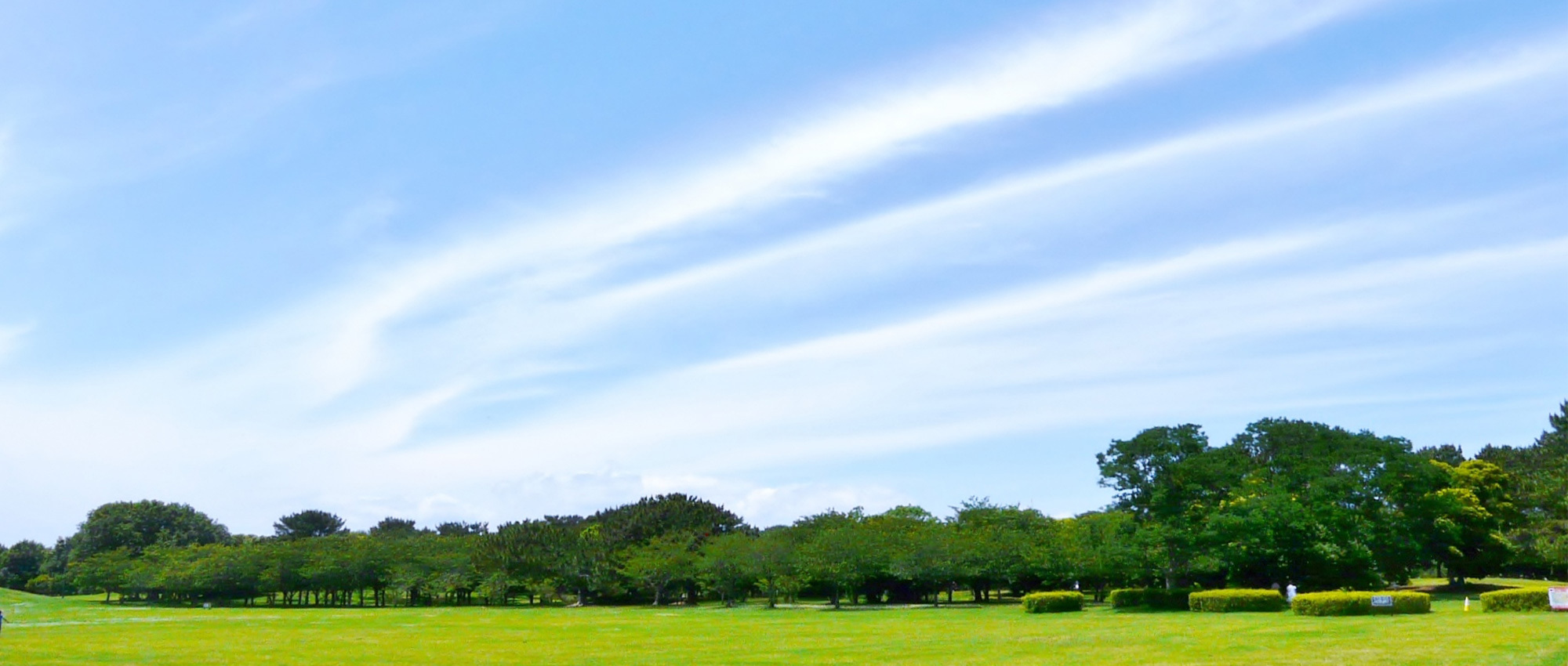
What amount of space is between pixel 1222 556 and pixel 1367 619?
54.3 feet

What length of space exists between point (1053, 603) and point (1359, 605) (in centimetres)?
1495

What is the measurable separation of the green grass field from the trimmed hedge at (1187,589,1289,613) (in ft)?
4.39

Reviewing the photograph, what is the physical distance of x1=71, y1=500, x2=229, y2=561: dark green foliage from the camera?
128 meters

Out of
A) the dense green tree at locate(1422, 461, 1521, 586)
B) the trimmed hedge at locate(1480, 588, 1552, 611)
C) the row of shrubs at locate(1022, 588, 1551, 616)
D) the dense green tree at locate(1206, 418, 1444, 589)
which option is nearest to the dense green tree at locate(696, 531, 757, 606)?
the row of shrubs at locate(1022, 588, 1551, 616)

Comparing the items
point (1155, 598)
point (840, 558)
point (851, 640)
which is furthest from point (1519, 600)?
point (840, 558)

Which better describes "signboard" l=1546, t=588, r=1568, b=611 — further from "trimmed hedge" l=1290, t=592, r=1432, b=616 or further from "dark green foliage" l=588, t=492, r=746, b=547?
"dark green foliage" l=588, t=492, r=746, b=547

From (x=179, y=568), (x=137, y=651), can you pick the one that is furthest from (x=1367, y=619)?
(x=179, y=568)

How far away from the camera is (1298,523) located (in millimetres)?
52562

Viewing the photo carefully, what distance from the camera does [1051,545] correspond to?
217 ft

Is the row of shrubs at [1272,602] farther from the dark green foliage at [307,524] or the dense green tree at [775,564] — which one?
the dark green foliage at [307,524]

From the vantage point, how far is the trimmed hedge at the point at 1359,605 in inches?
1580

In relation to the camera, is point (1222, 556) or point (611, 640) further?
point (1222, 556)

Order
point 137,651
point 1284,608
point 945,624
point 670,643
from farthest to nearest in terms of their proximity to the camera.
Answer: point 1284,608
point 945,624
point 670,643
point 137,651

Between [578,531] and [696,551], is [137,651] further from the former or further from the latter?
[578,531]
